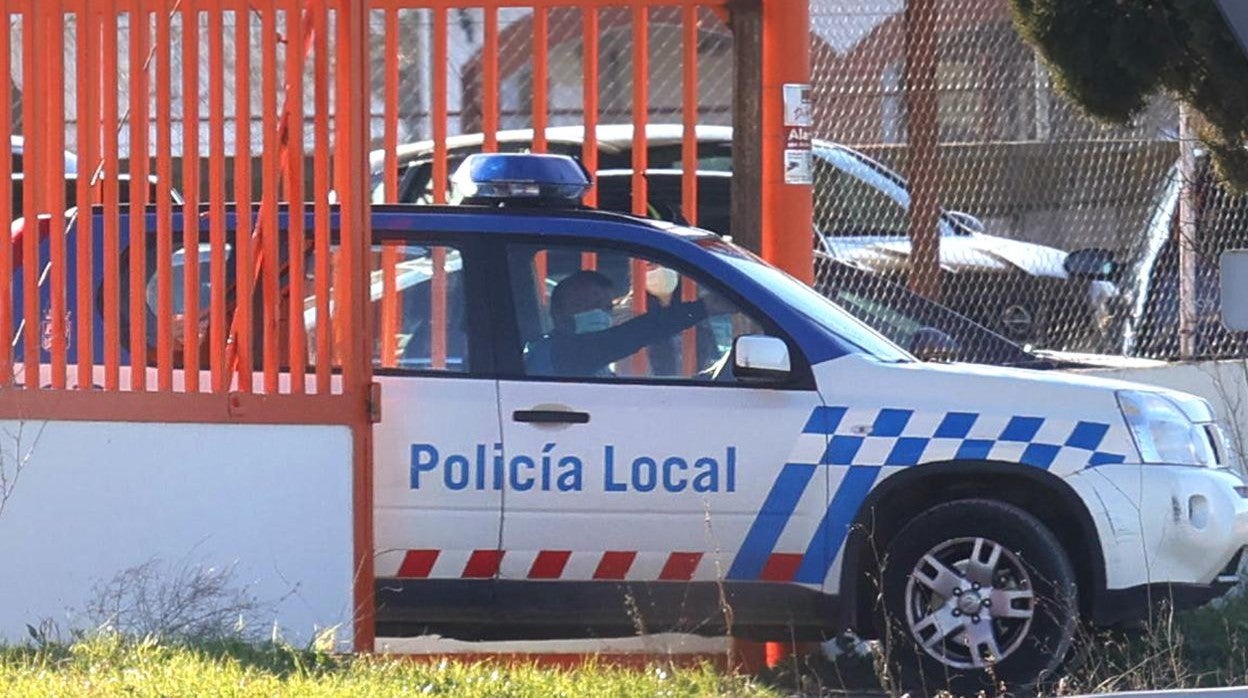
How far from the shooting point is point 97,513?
20.8 feet

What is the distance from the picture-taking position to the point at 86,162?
646 centimetres

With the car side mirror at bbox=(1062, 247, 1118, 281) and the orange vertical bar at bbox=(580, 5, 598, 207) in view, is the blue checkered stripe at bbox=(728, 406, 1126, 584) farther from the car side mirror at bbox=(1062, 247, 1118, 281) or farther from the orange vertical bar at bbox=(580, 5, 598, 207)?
the car side mirror at bbox=(1062, 247, 1118, 281)

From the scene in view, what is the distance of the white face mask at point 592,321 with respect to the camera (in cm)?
682

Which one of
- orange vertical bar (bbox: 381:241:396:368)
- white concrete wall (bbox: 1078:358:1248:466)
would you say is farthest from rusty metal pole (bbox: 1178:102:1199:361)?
orange vertical bar (bbox: 381:241:396:368)

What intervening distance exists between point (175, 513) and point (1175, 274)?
727cm

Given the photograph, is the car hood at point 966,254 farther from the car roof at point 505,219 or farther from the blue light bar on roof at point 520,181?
the car roof at point 505,219

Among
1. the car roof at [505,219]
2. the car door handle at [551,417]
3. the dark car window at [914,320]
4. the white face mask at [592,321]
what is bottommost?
the dark car window at [914,320]

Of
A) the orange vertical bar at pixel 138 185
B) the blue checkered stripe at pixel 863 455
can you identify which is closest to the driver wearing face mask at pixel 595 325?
the blue checkered stripe at pixel 863 455

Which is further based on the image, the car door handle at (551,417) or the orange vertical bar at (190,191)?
the car door handle at (551,417)

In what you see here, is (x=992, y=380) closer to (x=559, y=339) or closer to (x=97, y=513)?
(x=559, y=339)

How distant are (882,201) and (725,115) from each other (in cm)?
417

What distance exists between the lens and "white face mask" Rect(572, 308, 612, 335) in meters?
6.82

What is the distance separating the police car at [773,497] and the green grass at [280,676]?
28.8 inches

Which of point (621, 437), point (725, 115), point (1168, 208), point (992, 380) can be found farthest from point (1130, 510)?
point (725, 115)
